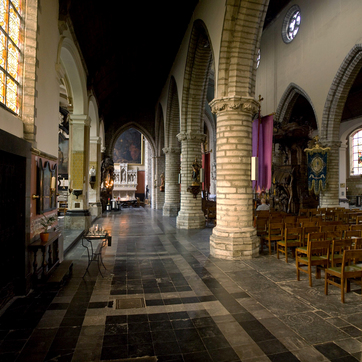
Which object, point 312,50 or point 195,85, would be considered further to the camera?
point 312,50

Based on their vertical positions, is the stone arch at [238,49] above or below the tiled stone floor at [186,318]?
above

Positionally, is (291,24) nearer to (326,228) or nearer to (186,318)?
(326,228)

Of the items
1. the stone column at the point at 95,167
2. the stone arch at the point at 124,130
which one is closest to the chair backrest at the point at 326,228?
the stone column at the point at 95,167

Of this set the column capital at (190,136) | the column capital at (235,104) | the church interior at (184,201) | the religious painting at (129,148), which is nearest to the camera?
the church interior at (184,201)

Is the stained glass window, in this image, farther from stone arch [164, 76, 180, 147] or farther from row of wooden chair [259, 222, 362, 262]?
row of wooden chair [259, 222, 362, 262]

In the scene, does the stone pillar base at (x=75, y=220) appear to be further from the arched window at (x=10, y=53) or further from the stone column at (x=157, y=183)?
the stone column at (x=157, y=183)

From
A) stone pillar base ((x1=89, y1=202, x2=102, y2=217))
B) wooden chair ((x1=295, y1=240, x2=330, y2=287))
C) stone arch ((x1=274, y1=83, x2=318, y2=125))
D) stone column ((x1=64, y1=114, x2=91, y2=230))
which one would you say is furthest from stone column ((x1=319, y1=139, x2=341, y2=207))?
stone pillar base ((x1=89, y1=202, x2=102, y2=217))

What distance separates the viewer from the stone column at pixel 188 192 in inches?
467

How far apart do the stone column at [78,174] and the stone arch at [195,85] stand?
4084mm

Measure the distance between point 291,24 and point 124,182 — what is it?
1814 centimetres

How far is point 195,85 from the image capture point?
12086mm

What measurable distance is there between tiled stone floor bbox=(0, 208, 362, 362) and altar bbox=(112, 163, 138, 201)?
20.1 m

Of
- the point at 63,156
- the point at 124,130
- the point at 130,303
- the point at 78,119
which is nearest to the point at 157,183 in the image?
the point at 124,130

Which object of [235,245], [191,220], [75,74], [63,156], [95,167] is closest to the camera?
[235,245]
